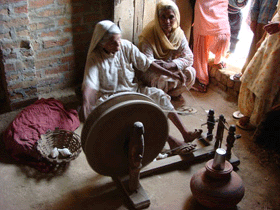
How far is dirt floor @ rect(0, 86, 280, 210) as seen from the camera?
113 inches

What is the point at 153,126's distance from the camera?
2.76 m

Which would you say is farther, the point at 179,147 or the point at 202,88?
the point at 202,88

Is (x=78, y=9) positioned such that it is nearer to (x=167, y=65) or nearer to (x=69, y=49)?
(x=69, y=49)

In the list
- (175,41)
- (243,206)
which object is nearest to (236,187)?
(243,206)

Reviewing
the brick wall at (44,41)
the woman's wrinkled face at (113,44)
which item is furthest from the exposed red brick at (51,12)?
the woman's wrinkled face at (113,44)

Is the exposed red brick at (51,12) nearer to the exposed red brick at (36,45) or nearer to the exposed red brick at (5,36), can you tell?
the exposed red brick at (36,45)

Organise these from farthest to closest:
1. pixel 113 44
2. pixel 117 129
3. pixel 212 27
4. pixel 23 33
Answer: pixel 212 27, pixel 23 33, pixel 113 44, pixel 117 129

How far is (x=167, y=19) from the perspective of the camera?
398cm

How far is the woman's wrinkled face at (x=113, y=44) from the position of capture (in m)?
3.28

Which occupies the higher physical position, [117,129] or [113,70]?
[113,70]

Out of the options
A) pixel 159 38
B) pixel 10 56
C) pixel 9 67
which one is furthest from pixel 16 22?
pixel 159 38

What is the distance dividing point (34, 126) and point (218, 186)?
1.95 metres

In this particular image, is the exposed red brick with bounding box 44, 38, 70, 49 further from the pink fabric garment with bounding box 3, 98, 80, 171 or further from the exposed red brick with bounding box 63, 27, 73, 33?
the pink fabric garment with bounding box 3, 98, 80, 171

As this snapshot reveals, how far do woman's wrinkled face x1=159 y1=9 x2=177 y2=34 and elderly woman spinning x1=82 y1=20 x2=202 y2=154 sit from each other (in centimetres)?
53
